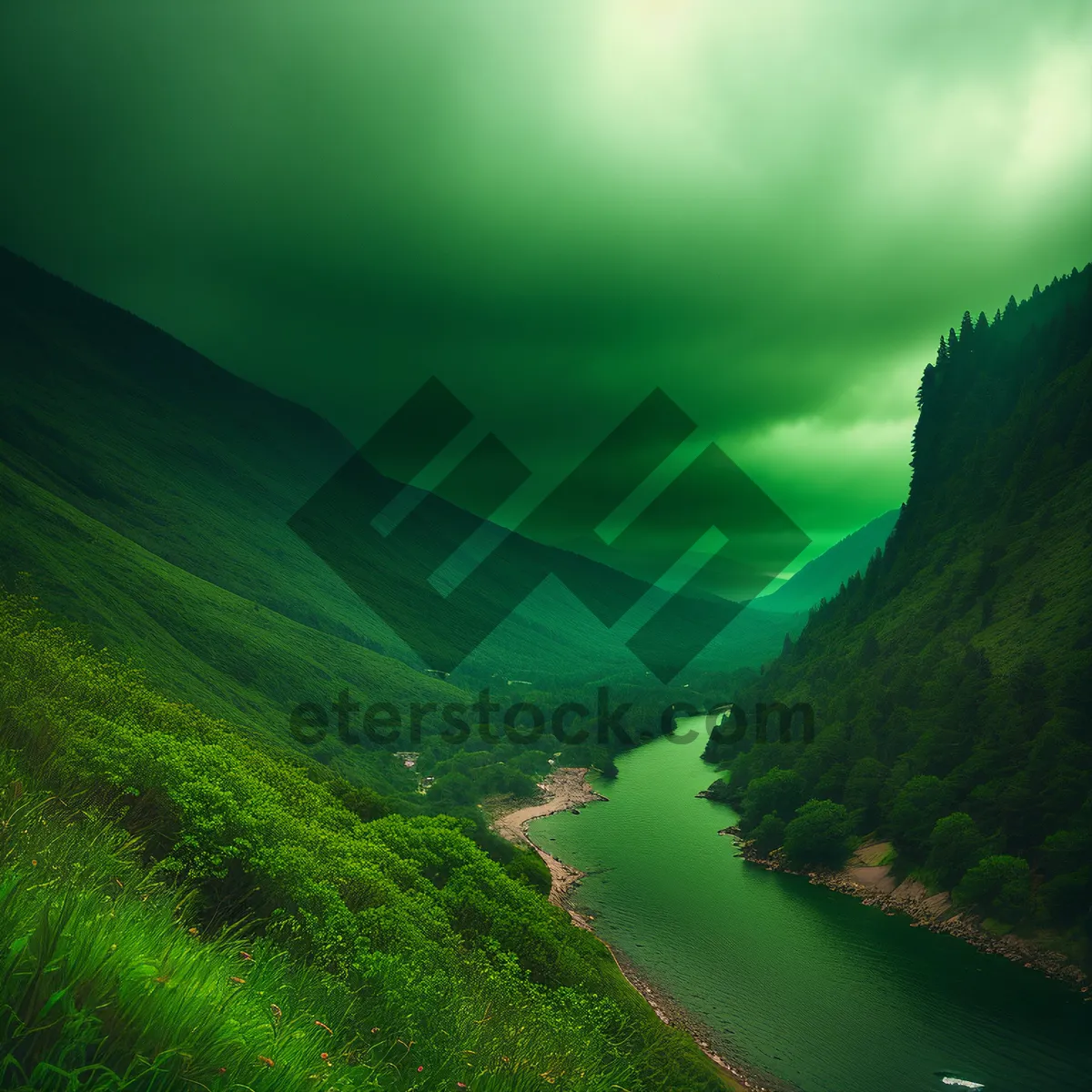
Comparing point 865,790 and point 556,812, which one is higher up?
point 865,790

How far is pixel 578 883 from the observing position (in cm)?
7575

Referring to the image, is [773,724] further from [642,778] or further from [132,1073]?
[132,1073]

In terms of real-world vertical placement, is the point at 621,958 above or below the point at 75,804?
above

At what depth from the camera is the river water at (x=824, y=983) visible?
44.2 meters

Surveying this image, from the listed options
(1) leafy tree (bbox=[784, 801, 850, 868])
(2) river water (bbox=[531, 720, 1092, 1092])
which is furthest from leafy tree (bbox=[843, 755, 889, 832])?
(2) river water (bbox=[531, 720, 1092, 1092])

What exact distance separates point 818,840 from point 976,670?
1402 inches

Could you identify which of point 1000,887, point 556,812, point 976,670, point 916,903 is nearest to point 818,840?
point 916,903

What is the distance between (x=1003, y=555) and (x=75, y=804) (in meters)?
142

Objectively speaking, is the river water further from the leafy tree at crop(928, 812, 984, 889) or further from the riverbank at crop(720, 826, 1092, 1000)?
the leafy tree at crop(928, 812, 984, 889)

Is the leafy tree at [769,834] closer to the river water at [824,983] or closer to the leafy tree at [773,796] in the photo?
the river water at [824,983]

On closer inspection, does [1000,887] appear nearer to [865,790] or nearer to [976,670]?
[865,790]

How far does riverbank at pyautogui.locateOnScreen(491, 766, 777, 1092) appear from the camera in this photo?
42.5m

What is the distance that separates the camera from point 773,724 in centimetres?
12888

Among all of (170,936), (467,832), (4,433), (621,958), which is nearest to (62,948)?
(170,936)
